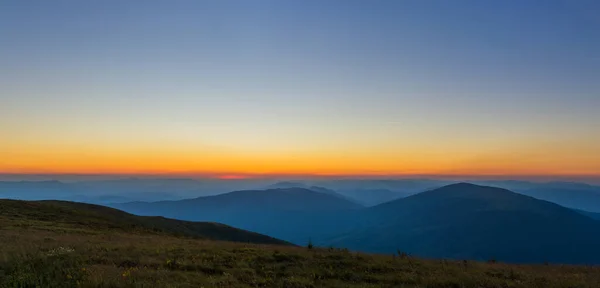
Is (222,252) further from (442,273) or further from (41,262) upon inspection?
(442,273)

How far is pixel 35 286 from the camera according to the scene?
9.98 metres

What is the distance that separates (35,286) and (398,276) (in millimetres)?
11310

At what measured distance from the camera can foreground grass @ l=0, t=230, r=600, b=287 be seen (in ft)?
35.3

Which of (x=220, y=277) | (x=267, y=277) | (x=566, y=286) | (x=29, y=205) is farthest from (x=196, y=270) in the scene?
(x=29, y=205)

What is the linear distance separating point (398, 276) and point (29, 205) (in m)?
49.7

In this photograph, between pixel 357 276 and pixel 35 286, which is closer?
pixel 35 286

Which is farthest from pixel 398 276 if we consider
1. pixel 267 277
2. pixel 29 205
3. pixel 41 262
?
pixel 29 205

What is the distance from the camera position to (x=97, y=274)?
10734mm

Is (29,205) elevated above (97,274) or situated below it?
below

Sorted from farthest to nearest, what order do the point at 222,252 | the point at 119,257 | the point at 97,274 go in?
the point at 222,252, the point at 119,257, the point at 97,274

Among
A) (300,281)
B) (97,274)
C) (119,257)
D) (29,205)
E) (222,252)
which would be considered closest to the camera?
(97,274)

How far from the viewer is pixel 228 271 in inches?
508

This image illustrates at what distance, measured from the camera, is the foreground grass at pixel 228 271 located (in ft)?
35.3

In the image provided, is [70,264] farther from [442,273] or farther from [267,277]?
[442,273]
